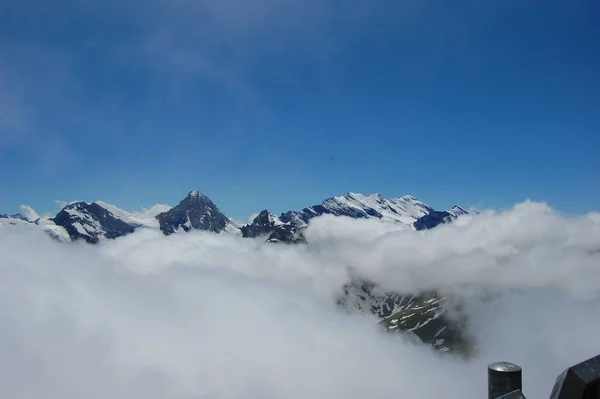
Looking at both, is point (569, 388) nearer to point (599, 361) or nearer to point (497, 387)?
point (599, 361)

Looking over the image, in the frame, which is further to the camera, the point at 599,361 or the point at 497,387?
the point at 497,387

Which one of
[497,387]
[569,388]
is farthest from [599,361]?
[497,387]

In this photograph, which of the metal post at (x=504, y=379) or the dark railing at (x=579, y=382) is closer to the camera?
the dark railing at (x=579, y=382)

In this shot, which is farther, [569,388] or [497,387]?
[497,387]

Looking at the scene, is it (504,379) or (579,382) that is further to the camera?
(504,379)

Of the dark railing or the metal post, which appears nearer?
the dark railing

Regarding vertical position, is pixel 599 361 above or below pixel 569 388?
above
